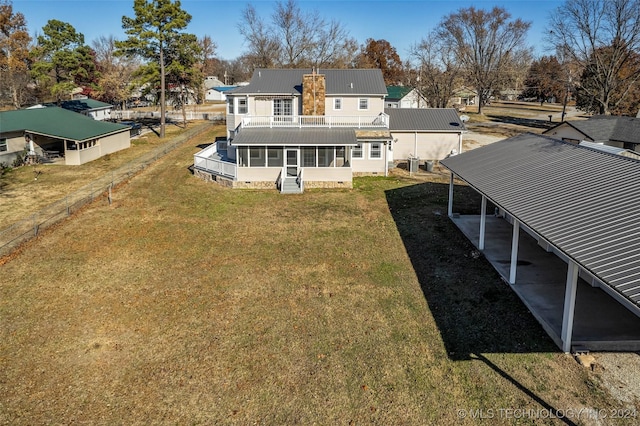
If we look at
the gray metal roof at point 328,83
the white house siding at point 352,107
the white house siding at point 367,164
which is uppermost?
the gray metal roof at point 328,83

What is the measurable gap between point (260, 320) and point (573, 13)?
5043 cm

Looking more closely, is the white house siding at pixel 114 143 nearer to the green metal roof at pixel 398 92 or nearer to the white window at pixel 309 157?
the white window at pixel 309 157

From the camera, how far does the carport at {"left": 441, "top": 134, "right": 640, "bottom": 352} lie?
9.14 meters

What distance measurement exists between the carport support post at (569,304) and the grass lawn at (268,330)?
34 centimetres

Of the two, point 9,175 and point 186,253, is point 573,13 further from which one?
point 9,175

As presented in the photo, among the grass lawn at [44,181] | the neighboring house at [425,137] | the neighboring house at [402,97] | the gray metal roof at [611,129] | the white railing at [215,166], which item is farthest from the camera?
the neighboring house at [402,97]

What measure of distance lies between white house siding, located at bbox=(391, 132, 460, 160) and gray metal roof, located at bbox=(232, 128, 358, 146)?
6324 mm

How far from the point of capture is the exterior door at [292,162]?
26.2 m

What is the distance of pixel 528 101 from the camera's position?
104 m

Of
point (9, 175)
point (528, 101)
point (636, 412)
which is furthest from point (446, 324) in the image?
point (528, 101)

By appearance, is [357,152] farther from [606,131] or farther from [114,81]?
[114,81]

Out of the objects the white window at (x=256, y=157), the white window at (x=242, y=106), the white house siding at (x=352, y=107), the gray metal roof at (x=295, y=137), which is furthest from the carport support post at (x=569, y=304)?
the white window at (x=242, y=106)

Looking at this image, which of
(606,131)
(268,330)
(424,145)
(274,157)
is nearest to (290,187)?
(274,157)

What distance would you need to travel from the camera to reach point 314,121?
28656 mm
